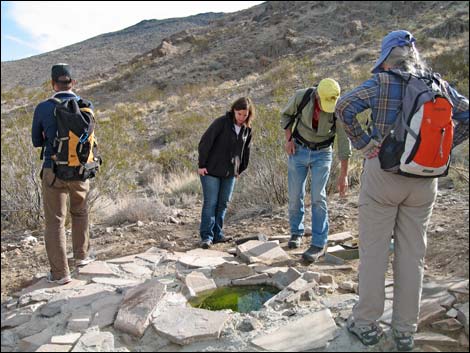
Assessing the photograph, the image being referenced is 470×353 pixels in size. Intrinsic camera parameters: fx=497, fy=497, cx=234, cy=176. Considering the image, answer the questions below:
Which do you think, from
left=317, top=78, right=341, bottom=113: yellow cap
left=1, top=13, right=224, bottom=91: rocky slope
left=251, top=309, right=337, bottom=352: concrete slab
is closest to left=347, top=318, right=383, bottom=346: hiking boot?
left=251, top=309, right=337, bottom=352: concrete slab

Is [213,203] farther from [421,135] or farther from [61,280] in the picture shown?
[421,135]

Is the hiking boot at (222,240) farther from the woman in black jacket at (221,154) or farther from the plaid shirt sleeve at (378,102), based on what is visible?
the plaid shirt sleeve at (378,102)

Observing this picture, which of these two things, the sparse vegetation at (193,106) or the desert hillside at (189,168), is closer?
the desert hillside at (189,168)

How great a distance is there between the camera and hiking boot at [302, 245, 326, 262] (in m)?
4.71

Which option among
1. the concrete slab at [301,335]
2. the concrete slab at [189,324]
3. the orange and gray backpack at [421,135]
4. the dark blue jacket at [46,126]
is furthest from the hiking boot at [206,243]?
the orange and gray backpack at [421,135]

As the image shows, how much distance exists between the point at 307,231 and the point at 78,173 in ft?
8.96

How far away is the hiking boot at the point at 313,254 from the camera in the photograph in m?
4.71

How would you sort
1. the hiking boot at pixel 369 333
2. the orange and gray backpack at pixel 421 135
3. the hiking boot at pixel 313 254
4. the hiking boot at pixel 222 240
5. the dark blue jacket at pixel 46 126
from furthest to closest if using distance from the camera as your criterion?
the hiking boot at pixel 222 240 < the hiking boot at pixel 313 254 < the dark blue jacket at pixel 46 126 < the hiking boot at pixel 369 333 < the orange and gray backpack at pixel 421 135

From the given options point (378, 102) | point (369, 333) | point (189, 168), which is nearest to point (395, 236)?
A: point (369, 333)

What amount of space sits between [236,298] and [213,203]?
5.27 ft

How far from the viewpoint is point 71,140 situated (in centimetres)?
425

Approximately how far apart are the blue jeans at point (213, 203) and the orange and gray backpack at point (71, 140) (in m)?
1.58

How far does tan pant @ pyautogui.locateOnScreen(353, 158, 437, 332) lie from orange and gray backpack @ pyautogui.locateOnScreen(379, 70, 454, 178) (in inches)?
4.1

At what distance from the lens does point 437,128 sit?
107 inches
